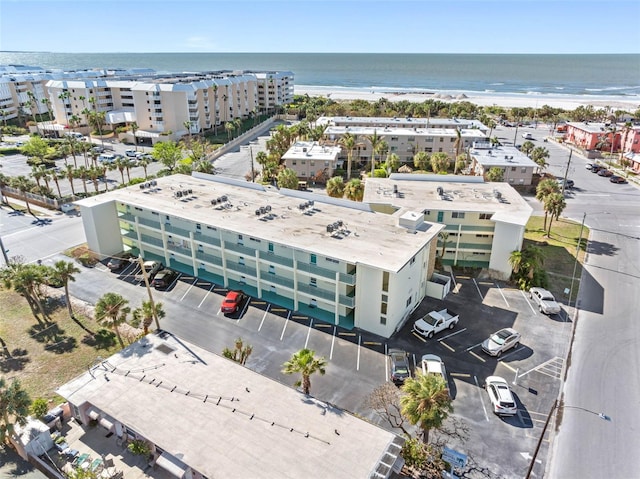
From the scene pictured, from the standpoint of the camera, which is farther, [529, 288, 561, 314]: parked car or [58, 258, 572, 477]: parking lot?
[529, 288, 561, 314]: parked car

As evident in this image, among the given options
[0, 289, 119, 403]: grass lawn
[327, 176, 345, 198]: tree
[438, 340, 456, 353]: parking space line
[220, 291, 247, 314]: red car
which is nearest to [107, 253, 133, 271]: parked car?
[0, 289, 119, 403]: grass lawn

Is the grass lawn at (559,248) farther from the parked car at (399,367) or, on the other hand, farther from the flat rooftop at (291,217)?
the parked car at (399,367)

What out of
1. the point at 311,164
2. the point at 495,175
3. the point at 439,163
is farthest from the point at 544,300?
the point at 311,164

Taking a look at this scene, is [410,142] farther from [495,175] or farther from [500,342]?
[500,342]

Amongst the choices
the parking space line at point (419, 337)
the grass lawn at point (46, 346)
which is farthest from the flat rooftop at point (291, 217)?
the grass lawn at point (46, 346)

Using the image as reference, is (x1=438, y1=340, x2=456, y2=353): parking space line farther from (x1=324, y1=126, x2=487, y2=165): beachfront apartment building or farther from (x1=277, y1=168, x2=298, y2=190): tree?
(x1=324, y1=126, x2=487, y2=165): beachfront apartment building

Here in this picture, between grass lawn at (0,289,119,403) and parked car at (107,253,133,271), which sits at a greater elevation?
parked car at (107,253,133,271)
